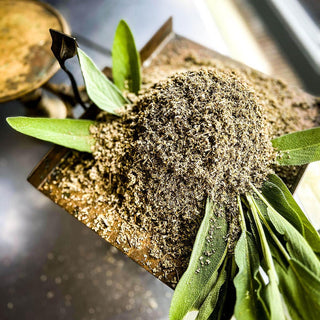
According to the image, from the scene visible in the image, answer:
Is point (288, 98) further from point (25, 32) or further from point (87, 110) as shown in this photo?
point (25, 32)

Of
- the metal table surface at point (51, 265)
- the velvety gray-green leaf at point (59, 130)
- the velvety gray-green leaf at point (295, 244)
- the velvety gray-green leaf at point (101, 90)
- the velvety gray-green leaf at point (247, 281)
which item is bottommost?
the metal table surface at point (51, 265)

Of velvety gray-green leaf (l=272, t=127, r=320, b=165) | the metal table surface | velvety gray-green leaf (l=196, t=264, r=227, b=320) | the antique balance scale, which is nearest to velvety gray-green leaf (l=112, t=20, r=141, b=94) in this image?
the antique balance scale

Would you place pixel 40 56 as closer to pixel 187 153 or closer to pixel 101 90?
pixel 101 90

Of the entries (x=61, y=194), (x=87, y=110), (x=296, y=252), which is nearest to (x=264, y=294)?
(x=296, y=252)

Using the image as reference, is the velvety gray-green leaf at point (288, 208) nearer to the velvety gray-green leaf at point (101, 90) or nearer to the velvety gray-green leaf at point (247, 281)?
the velvety gray-green leaf at point (247, 281)

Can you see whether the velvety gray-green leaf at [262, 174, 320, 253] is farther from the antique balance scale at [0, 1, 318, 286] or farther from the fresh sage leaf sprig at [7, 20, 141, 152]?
the fresh sage leaf sprig at [7, 20, 141, 152]

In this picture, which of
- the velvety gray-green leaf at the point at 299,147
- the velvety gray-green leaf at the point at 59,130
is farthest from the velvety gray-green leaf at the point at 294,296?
the velvety gray-green leaf at the point at 59,130
